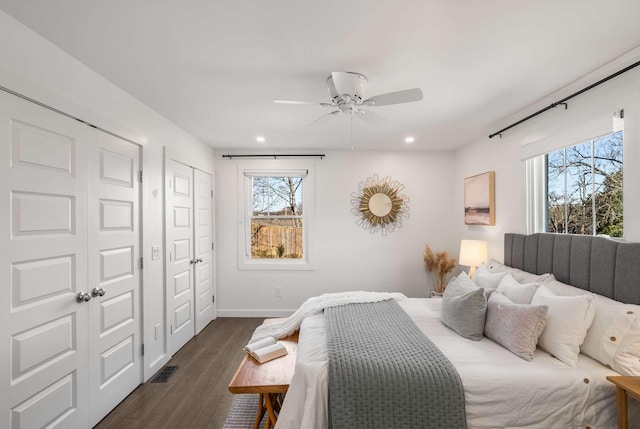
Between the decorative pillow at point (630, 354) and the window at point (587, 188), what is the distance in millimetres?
755

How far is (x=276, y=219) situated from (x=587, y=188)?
350 cm

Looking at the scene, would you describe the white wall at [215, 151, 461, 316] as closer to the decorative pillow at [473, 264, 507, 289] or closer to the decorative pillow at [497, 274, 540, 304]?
the decorative pillow at [473, 264, 507, 289]

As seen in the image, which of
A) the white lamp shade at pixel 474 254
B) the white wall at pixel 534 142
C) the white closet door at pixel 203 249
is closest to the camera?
the white wall at pixel 534 142

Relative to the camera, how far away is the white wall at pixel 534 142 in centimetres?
184

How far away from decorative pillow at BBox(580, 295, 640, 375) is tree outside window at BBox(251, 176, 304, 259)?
3342 mm

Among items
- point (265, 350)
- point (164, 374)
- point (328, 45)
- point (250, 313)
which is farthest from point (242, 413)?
point (328, 45)

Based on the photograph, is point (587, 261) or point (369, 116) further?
point (369, 116)

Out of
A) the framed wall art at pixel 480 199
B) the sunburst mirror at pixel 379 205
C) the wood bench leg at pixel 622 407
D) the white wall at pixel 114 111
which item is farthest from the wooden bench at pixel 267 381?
the framed wall art at pixel 480 199

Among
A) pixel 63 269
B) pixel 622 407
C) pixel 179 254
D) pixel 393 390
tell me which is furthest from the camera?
pixel 179 254

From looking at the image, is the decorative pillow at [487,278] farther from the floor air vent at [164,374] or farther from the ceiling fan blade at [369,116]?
the floor air vent at [164,374]

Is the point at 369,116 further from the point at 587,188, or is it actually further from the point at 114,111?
the point at 114,111

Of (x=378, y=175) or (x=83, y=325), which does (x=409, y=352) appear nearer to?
(x=83, y=325)

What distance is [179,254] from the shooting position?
326 cm

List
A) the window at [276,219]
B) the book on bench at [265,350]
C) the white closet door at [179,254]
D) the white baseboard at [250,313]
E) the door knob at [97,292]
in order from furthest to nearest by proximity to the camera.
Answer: the window at [276,219] < the white baseboard at [250,313] < the white closet door at [179,254] < the book on bench at [265,350] < the door knob at [97,292]
